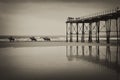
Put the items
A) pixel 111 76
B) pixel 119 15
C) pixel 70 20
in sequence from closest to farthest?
1. pixel 111 76
2. pixel 119 15
3. pixel 70 20

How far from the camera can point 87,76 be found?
714 cm

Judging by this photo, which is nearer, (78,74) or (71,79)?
(71,79)

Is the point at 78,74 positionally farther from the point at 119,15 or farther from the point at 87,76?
the point at 119,15

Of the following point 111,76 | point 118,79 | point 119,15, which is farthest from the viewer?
point 119,15

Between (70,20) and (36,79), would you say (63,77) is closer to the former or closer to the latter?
(36,79)

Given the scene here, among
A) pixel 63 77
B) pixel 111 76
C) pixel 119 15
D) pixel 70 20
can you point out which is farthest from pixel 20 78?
pixel 70 20

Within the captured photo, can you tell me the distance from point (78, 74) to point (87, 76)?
43 cm

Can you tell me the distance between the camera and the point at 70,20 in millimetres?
46250

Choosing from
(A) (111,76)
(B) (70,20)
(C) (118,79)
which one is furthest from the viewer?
(B) (70,20)

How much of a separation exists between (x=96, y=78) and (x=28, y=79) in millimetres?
1898

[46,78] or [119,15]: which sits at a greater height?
[119,15]

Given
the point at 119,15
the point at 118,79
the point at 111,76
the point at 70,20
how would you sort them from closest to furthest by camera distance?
the point at 118,79, the point at 111,76, the point at 119,15, the point at 70,20

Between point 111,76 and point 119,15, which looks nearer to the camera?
point 111,76

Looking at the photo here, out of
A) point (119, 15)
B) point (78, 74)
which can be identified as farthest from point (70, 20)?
point (78, 74)
